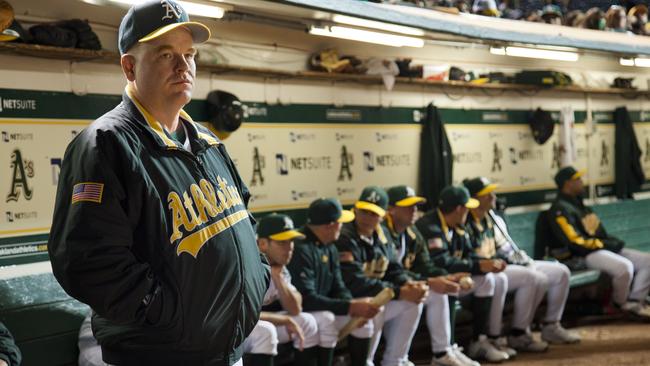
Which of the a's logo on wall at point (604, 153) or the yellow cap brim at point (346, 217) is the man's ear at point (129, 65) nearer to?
the yellow cap brim at point (346, 217)

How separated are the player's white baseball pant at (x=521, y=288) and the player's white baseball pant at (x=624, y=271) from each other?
1019mm

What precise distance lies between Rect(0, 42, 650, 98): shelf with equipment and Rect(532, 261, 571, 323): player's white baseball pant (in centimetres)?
175

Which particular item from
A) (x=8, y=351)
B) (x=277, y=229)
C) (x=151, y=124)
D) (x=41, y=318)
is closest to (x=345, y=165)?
(x=277, y=229)

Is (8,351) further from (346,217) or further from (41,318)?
(346,217)

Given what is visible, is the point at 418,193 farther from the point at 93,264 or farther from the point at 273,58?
the point at 93,264

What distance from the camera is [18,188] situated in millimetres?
3969

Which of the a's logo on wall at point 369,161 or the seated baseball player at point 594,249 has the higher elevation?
the a's logo on wall at point 369,161

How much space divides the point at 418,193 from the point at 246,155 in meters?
1.91

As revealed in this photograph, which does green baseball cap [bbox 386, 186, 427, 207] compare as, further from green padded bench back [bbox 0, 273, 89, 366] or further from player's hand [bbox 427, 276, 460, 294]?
green padded bench back [bbox 0, 273, 89, 366]

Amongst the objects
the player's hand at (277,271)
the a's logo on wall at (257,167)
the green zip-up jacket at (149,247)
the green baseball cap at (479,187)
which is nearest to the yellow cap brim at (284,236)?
the player's hand at (277,271)

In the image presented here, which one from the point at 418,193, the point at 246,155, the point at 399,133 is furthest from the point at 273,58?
the point at 418,193

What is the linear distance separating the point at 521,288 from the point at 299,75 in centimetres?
226

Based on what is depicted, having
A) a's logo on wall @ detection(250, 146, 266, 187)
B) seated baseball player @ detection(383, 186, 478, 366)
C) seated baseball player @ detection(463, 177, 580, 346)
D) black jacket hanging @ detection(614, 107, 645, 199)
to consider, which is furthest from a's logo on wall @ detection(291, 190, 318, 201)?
black jacket hanging @ detection(614, 107, 645, 199)

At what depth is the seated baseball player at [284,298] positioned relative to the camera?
13.2 ft
